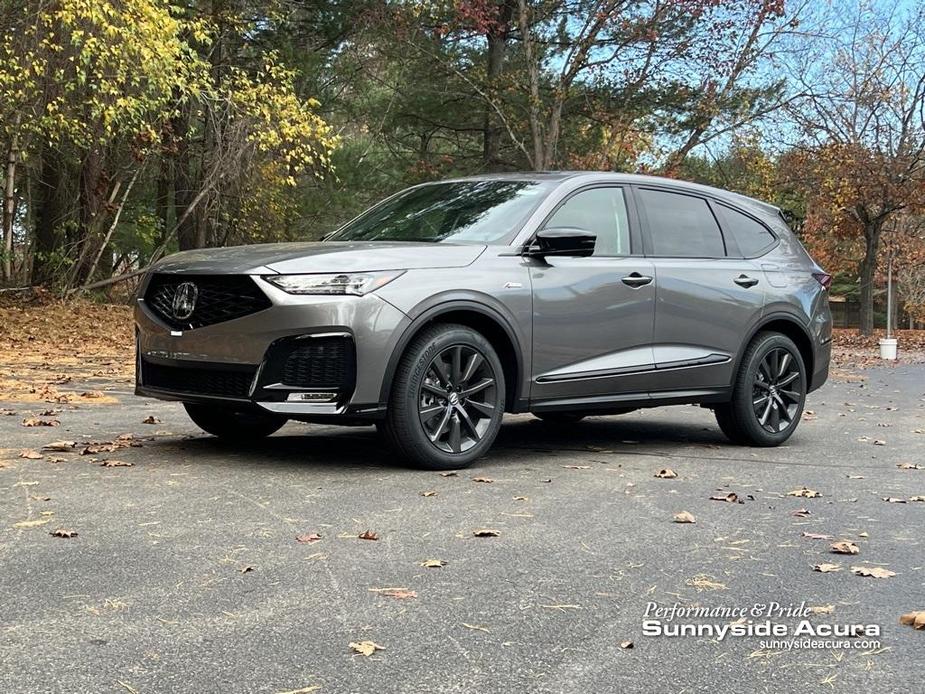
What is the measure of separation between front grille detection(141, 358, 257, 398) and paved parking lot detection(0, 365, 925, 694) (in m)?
0.45

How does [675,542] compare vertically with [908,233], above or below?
below

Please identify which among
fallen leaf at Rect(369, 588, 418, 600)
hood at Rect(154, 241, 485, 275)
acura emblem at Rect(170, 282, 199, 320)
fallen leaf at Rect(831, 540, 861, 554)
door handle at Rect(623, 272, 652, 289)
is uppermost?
hood at Rect(154, 241, 485, 275)

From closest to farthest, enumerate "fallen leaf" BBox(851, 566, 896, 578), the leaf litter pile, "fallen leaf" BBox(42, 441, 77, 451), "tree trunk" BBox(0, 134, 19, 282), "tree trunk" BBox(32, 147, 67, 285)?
"fallen leaf" BBox(851, 566, 896, 578), "fallen leaf" BBox(42, 441, 77, 451), the leaf litter pile, "tree trunk" BBox(0, 134, 19, 282), "tree trunk" BBox(32, 147, 67, 285)

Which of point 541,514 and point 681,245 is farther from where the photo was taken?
point 681,245

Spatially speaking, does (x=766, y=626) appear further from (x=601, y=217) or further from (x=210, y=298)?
(x=601, y=217)

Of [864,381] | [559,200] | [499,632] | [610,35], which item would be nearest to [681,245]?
[559,200]

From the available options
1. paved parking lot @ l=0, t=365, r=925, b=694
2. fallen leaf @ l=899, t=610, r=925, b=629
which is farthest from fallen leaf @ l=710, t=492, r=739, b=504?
fallen leaf @ l=899, t=610, r=925, b=629

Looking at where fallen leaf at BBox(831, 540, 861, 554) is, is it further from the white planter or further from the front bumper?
the white planter

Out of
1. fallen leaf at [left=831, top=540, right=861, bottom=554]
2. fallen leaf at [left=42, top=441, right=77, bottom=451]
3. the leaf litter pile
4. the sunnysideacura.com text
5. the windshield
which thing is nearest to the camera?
the sunnysideacura.com text

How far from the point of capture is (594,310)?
680 cm

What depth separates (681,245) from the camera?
7.58m

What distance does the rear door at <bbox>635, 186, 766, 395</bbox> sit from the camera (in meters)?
7.27

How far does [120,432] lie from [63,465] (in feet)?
5.27

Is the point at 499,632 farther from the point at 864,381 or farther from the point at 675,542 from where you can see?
the point at 864,381
